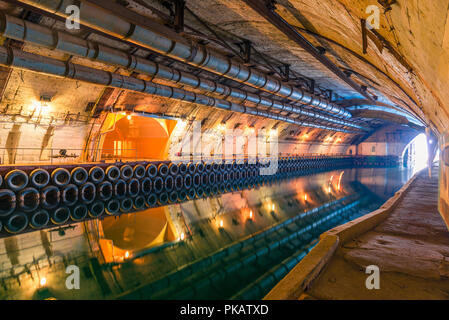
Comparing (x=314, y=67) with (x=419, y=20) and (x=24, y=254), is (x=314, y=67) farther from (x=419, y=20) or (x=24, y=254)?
(x=24, y=254)

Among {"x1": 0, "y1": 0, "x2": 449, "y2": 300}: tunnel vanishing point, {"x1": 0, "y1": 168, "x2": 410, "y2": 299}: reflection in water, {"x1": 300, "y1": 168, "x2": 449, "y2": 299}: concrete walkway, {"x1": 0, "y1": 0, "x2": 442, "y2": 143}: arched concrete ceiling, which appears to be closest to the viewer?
{"x1": 0, "y1": 0, "x2": 442, "y2": 143}: arched concrete ceiling

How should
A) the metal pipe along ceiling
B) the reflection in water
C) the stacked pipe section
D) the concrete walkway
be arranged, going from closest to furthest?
the concrete walkway → the reflection in water → the metal pipe along ceiling → the stacked pipe section

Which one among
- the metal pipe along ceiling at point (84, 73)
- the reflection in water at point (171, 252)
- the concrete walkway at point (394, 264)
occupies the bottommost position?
the reflection in water at point (171, 252)

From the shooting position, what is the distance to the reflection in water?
4664mm

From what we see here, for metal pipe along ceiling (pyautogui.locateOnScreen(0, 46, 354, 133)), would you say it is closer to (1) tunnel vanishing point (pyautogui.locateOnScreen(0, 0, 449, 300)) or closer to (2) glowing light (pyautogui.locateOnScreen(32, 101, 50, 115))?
(1) tunnel vanishing point (pyautogui.locateOnScreen(0, 0, 449, 300))

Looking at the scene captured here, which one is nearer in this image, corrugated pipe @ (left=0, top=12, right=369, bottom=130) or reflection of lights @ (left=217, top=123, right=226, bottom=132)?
corrugated pipe @ (left=0, top=12, right=369, bottom=130)

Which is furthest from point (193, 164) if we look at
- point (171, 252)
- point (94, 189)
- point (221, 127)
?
point (171, 252)

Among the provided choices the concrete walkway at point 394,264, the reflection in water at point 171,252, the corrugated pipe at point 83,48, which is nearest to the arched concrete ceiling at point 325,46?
the corrugated pipe at point 83,48

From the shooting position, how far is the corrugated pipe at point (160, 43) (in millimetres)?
5359

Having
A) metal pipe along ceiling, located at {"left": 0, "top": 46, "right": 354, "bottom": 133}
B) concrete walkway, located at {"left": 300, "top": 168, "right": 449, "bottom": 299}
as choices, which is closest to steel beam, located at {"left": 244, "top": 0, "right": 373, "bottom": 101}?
concrete walkway, located at {"left": 300, "top": 168, "right": 449, "bottom": 299}

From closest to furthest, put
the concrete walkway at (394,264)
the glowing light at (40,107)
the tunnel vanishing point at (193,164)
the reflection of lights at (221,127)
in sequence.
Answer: the concrete walkway at (394,264) < the tunnel vanishing point at (193,164) < the glowing light at (40,107) < the reflection of lights at (221,127)

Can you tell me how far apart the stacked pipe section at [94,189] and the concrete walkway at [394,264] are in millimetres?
7783

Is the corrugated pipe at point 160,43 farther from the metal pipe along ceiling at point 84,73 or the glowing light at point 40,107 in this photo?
the glowing light at point 40,107

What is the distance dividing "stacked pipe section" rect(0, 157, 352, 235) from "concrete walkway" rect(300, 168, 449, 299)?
7783 mm
